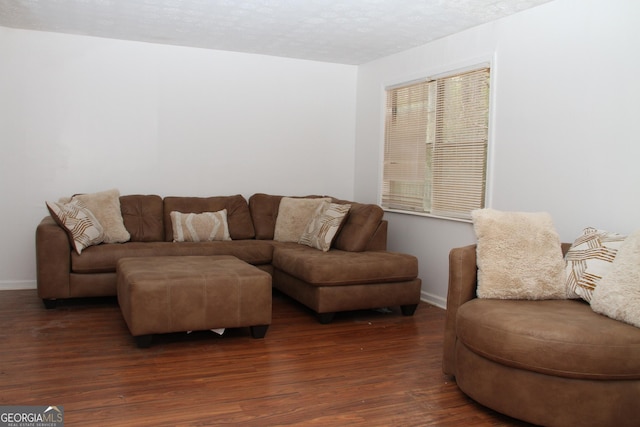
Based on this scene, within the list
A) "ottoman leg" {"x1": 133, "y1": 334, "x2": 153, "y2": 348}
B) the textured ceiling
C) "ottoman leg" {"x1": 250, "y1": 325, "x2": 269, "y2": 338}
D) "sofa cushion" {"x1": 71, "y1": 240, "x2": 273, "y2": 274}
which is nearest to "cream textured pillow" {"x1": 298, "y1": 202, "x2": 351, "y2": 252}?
"sofa cushion" {"x1": 71, "y1": 240, "x2": 273, "y2": 274}

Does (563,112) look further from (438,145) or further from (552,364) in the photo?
(552,364)

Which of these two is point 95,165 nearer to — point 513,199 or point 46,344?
point 46,344

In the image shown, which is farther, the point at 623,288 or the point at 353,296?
the point at 353,296

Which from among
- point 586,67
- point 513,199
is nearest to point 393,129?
point 513,199

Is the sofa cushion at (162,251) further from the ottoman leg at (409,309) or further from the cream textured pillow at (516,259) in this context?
the cream textured pillow at (516,259)

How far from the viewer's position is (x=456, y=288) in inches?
124

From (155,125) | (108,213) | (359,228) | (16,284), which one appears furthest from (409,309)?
(16,284)

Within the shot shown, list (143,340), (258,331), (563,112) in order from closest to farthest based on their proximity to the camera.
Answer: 1. (143,340)
2. (563,112)
3. (258,331)

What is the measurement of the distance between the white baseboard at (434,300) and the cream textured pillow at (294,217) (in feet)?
4.25

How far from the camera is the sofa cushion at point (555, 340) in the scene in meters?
2.47

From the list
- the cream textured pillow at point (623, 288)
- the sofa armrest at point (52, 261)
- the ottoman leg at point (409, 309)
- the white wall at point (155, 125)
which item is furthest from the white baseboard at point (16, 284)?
the cream textured pillow at point (623, 288)

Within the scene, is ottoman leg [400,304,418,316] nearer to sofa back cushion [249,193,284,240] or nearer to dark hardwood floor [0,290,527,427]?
dark hardwood floor [0,290,527,427]

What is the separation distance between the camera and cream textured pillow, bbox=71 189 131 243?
4.98 m

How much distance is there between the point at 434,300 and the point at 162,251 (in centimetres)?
244
